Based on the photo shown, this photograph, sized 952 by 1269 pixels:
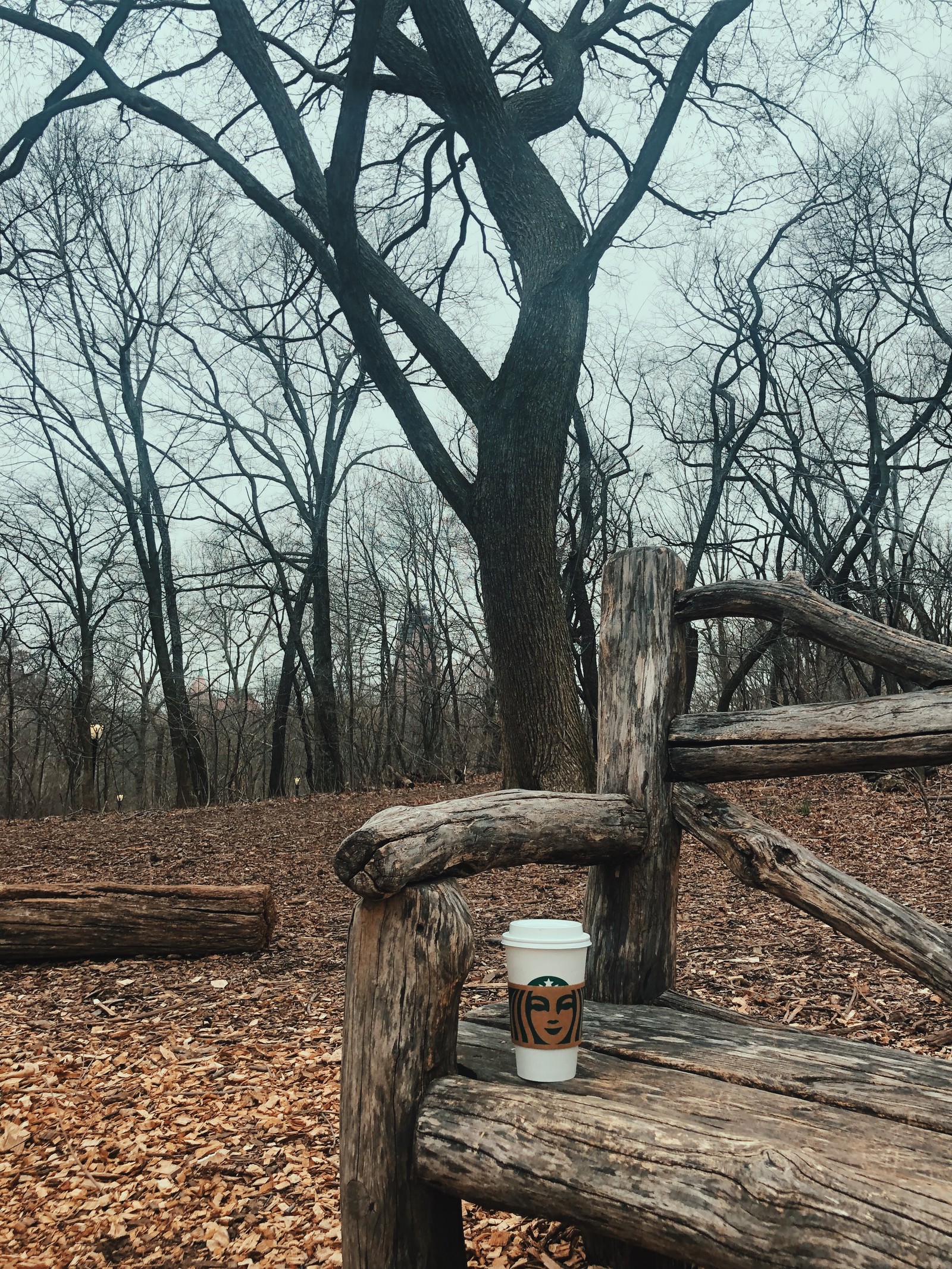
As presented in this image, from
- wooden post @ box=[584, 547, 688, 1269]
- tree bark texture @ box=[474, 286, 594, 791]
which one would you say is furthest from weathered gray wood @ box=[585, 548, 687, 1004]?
tree bark texture @ box=[474, 286, 594, 791]

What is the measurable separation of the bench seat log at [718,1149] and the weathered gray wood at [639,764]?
1.10 feet

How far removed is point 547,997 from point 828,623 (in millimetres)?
1024

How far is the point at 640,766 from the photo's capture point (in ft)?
7.28

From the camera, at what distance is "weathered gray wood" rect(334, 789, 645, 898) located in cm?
161

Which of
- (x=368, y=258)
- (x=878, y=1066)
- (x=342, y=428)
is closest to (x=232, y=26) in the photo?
(x=368, y=258)

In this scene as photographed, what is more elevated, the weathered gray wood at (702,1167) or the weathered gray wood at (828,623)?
the weathered gray wood at (828,623)

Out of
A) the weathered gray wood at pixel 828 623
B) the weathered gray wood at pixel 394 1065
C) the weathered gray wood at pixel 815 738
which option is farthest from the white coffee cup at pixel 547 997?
the weathered gray wood at pixel 828 623

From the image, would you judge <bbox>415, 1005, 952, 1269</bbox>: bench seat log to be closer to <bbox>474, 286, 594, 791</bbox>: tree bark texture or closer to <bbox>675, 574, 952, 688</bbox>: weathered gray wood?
<bbox>675, 574, 952, 688</bbox>: weathered gray wood

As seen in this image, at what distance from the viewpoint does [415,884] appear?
1.67 metres

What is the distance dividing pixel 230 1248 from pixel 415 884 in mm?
1288

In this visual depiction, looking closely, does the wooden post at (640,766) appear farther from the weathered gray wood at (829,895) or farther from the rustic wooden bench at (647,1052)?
the weathered gray wood at (829,895)

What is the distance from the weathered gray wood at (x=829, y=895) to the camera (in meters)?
1.82

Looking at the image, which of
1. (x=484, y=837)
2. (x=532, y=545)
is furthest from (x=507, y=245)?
(x=484, y=837)

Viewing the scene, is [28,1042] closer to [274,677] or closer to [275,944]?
[275,944]
